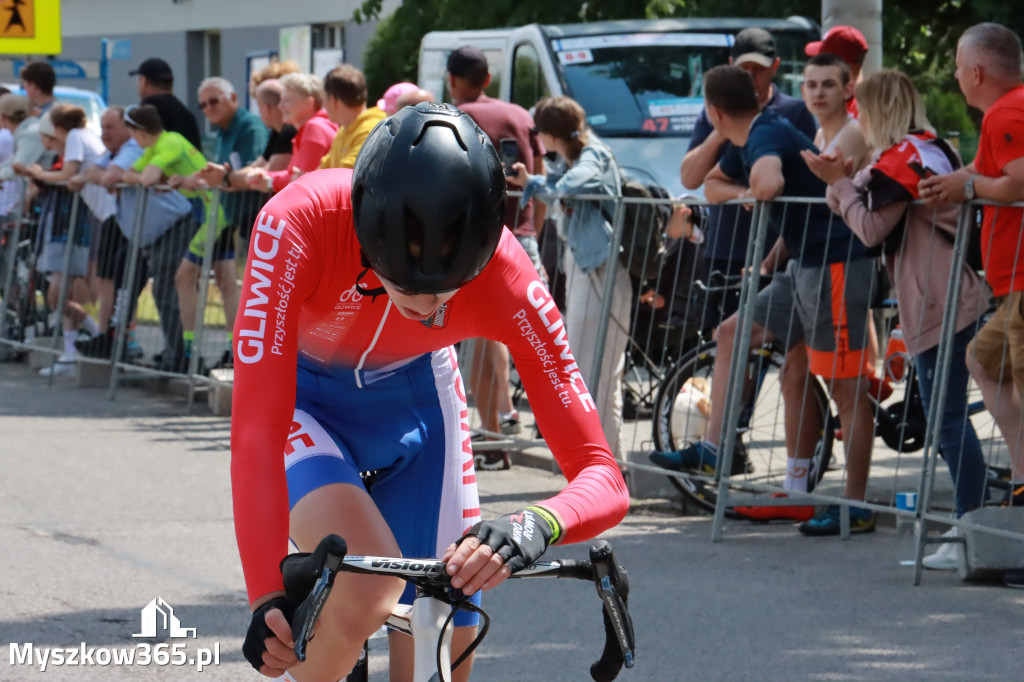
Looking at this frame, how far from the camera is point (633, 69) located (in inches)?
468

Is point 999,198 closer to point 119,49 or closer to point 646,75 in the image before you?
point 646,75

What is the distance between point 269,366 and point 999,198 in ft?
13.2

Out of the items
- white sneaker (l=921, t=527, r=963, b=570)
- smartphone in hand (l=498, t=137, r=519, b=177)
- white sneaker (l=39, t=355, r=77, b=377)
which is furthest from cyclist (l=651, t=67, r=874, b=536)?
white sneaker (l=39, t=355, r=77, b=377)

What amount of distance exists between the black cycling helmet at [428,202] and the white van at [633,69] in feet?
27.9

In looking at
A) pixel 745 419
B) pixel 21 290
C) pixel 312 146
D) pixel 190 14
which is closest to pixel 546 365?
pixel 745 419

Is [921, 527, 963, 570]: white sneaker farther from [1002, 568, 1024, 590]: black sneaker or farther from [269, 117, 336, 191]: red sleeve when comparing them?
[269, 117, 336, 191]: red sleeve

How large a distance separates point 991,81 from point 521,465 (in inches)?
153

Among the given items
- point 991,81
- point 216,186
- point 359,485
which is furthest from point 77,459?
point 359,485

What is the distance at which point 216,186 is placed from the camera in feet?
33.6

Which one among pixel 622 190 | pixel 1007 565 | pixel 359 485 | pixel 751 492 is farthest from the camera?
pixel 622 190

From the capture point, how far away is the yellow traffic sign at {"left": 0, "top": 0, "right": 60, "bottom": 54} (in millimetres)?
16062

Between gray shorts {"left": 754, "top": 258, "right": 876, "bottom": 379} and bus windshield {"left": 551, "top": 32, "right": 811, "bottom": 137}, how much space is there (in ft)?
→ 15.3

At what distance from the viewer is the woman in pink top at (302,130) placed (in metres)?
9.78

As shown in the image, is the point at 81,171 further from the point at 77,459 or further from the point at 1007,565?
the point at 1007,565
